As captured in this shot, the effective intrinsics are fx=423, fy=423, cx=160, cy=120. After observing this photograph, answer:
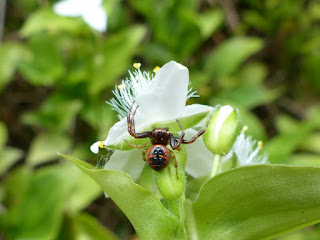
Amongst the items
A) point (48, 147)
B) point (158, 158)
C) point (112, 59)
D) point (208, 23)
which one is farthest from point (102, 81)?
Result: point (158, 158)

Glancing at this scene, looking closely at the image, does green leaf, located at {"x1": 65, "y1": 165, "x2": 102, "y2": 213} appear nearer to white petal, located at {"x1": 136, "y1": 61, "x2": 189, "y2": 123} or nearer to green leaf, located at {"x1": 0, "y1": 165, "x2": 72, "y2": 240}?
green leaf, located at {"x1": 0, "y1": 165, "x2": 72, "y2": 240}

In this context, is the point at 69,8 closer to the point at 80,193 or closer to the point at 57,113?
the point at 57,113

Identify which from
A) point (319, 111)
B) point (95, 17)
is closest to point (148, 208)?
point (95, 17)

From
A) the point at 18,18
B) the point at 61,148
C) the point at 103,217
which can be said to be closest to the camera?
the point at 61,148

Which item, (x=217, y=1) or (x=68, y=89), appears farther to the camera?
(x=217, y=1)

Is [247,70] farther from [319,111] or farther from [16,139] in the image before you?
[16,139]

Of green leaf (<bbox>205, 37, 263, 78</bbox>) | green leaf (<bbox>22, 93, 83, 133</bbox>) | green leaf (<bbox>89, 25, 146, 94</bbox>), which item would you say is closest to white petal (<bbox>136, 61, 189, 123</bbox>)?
green leaf (<bbox>89, 25, 146, 94</bbox>)
